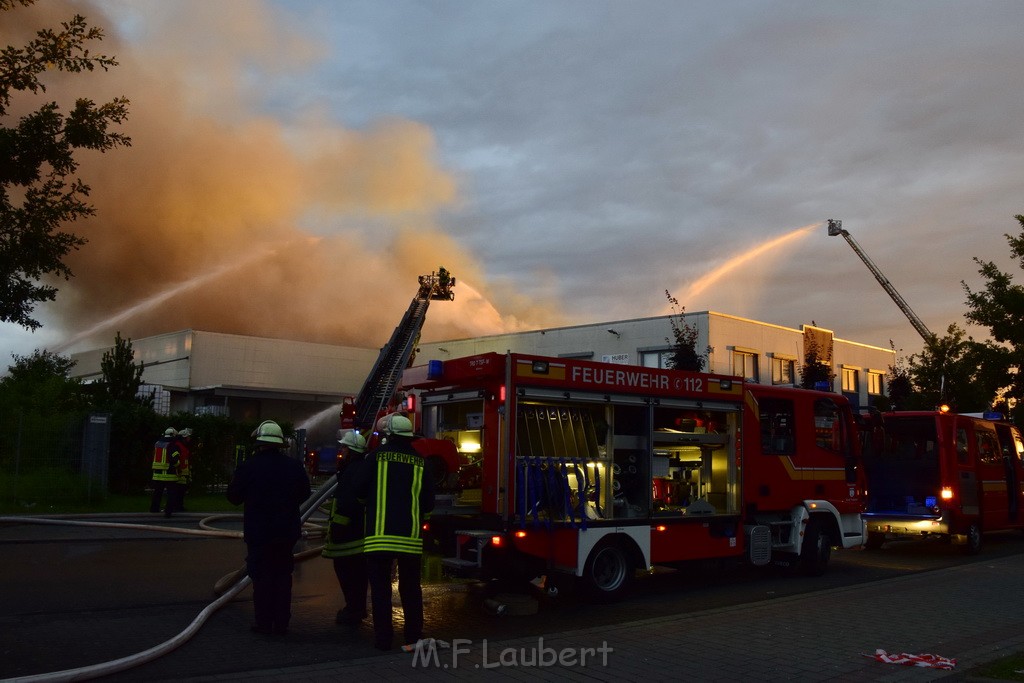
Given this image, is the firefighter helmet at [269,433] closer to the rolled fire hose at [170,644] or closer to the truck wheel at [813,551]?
the rolled fire hose at [170,644]

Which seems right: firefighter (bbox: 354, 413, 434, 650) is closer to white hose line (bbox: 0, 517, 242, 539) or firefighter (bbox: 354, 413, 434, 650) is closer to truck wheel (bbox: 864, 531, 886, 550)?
white hose line (bbox: 0, 517, 242, 539)

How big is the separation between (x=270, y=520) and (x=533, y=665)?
2370 millimetres

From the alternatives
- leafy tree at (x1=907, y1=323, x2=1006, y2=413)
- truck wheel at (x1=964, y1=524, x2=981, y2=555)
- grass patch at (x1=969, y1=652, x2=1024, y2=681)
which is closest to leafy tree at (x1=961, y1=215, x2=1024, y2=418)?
leafy tree at (x1=907, y1=323, x2=1006, y2=413)

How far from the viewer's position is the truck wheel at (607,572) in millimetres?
8867

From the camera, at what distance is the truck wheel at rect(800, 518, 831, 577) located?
36.8ft

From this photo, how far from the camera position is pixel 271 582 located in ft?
22.7

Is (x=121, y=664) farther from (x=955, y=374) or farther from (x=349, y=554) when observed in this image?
(x=955, y=374)

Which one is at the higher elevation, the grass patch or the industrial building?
the industrial building

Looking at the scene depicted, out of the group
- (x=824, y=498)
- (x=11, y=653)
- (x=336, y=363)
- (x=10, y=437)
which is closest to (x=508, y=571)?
(x=11, y=653)

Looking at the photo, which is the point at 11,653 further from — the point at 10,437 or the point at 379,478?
the point at 10,437

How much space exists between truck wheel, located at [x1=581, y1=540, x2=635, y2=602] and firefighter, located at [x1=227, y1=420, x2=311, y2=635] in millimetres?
3192

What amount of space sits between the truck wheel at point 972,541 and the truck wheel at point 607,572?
832 cm

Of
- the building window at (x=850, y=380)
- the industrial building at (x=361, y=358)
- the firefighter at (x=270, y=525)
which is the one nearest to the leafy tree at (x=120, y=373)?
the industrial building at (x=361, y=358)

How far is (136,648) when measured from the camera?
6359 mm
